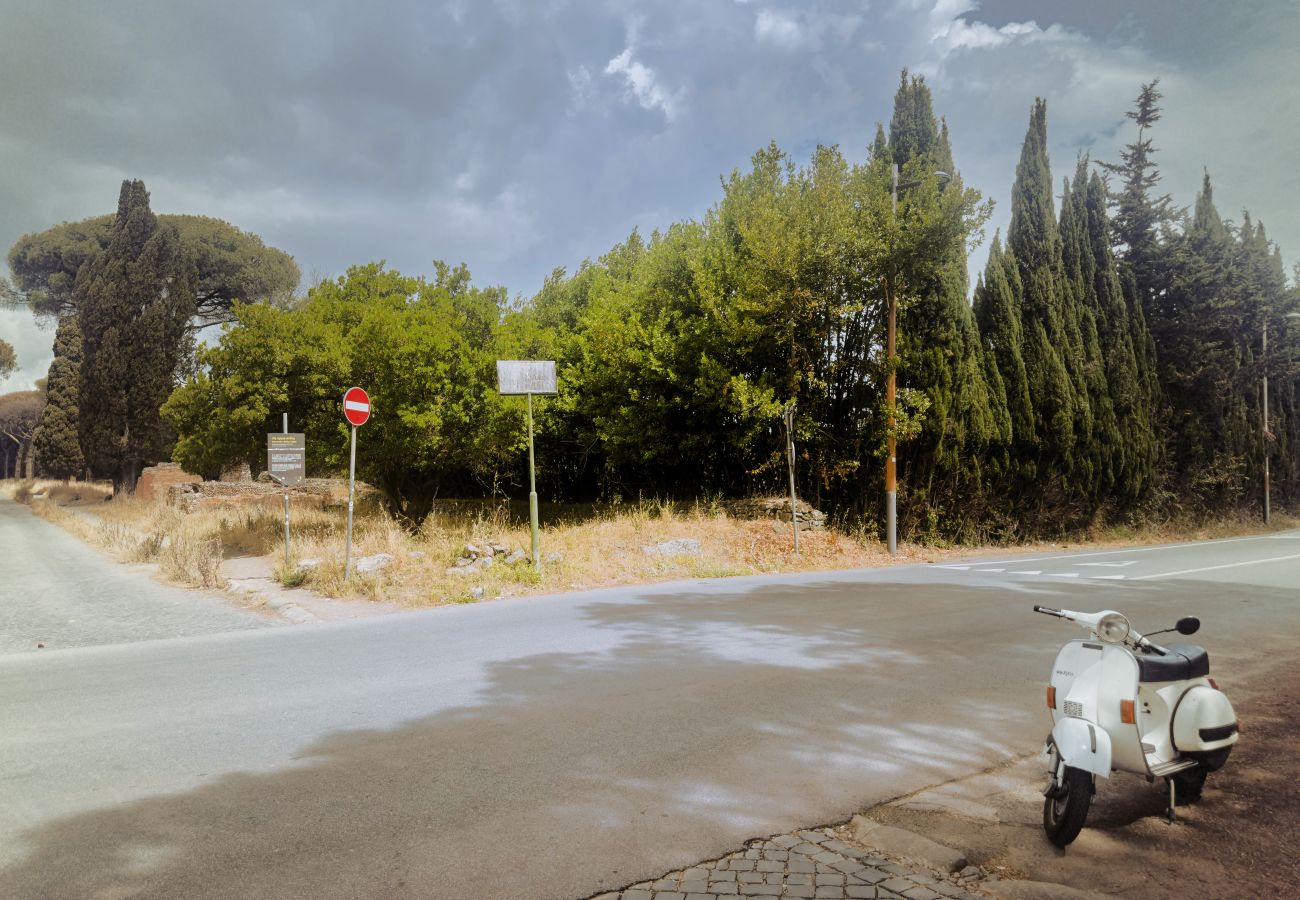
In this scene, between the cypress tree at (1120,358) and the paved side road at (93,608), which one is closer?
the paved side road at (93,608)

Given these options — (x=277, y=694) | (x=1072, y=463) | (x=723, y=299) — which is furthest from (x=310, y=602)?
(x=1072, y=463)

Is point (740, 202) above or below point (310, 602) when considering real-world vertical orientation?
above

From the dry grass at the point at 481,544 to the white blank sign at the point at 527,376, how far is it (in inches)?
115

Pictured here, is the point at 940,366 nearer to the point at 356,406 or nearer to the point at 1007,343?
the point at 1007,343

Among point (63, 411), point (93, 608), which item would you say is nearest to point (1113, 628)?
point (93, 608)

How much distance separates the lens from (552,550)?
1392 centimetres

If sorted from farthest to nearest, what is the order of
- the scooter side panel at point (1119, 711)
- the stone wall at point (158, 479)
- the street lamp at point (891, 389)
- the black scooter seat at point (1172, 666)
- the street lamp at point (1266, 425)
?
the street lamp at point (1266, 425) → the stone wall at point (158, 479) → the street lamp at point (891, 389) → the black scooter seat at point (1172, 666) → the scooter side panel at point (1119, 711)

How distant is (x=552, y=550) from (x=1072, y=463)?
1714cm

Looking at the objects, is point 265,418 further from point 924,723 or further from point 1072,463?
point 1072,463

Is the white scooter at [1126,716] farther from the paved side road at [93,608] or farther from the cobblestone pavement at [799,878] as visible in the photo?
the paved side road at [93,608]

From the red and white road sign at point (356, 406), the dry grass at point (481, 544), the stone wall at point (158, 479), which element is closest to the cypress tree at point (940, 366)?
the dry grass at point (481, 544)

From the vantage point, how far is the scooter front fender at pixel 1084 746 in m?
3.30

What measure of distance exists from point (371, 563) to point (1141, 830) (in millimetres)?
11064

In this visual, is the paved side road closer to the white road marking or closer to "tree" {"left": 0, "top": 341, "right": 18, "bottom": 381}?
the white road marking
